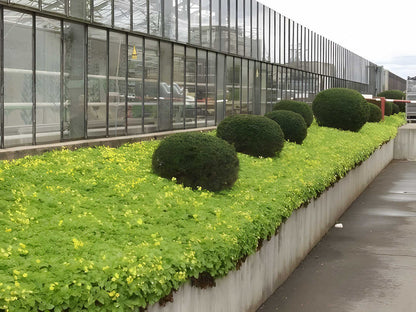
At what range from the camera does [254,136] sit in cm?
1454

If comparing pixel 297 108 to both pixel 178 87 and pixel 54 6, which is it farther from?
pixel 54 6

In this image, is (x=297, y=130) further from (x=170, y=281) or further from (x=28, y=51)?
(x=170, y=281)

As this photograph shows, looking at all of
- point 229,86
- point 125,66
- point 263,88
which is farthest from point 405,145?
point 125,66

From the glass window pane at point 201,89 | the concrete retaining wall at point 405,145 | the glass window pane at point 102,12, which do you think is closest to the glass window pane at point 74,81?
the glass window pane at point 102,12

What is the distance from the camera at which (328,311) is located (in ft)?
27.2

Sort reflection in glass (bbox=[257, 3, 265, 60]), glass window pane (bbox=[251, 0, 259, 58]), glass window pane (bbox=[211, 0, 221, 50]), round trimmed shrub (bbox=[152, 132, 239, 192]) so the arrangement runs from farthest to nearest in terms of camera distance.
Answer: reflection in glass (bbox=[257, 3, 265, 60]) → glass window pane (bbox=[251, 0, 259, 58]) → glass window pane (bbox=[211, 0, 221, 50]) → round trimmed shrub (bbox=[152, 132, 239, 192])

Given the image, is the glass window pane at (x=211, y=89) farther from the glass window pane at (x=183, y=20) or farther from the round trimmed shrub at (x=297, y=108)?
the round trimmed shrub at (x=297, y=108)

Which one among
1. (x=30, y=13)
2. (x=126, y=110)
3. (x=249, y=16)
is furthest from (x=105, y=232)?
(x=249, y=16)

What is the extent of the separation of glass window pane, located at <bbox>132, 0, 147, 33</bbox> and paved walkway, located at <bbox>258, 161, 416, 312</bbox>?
7.04 m

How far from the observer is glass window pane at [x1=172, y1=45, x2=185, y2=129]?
63.7 ft

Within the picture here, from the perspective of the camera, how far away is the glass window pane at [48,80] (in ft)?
42.0

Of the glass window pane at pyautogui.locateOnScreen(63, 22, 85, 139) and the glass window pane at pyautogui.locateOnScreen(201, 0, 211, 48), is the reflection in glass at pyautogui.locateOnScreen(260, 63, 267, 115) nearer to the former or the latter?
the glass window pane at pyautogui.locateOnScreen(201, 0, 211, 48)

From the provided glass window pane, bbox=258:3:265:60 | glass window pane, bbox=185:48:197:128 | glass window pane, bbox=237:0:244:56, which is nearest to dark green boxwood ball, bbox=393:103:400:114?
glass window pane, bbox=258:3:265:60

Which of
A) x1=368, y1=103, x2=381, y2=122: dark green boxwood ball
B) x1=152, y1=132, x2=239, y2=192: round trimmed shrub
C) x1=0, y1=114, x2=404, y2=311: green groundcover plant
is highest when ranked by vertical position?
x1=368, y1=103, x2=381, y2=122: dark green boxwood ball
